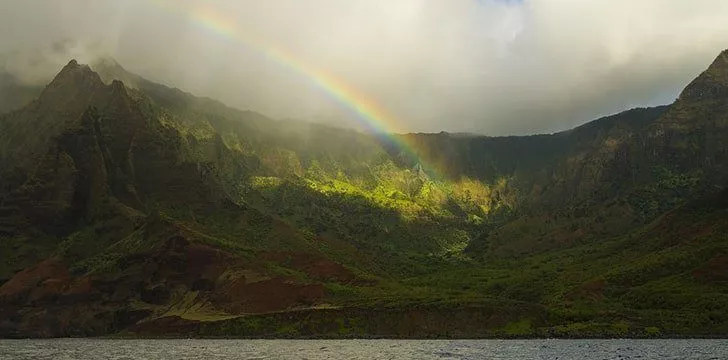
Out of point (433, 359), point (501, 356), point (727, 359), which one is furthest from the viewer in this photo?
point (501, 356)

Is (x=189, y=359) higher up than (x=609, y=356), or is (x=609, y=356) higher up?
(x=189, y=359)

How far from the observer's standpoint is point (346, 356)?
590 ft

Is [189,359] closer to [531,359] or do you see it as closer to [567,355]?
[531,359]

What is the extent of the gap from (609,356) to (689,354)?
17360 millimetres

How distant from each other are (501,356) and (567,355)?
53.7 ft

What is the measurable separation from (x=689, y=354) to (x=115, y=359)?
13127 cm

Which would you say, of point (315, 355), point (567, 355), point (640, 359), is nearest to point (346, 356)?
point (315, 355)

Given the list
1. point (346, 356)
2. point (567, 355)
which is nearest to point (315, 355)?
point (346, 356)

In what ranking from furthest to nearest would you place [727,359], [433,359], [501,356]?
[501,356] < [433,359] < [727,359]

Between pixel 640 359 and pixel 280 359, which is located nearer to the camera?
pixel 640 359

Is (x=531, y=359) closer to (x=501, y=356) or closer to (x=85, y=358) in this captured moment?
(x=501, y=356)

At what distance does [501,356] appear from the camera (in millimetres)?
177125

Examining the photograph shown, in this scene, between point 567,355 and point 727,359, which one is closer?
point 727,359

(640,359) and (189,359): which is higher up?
(189,359)
